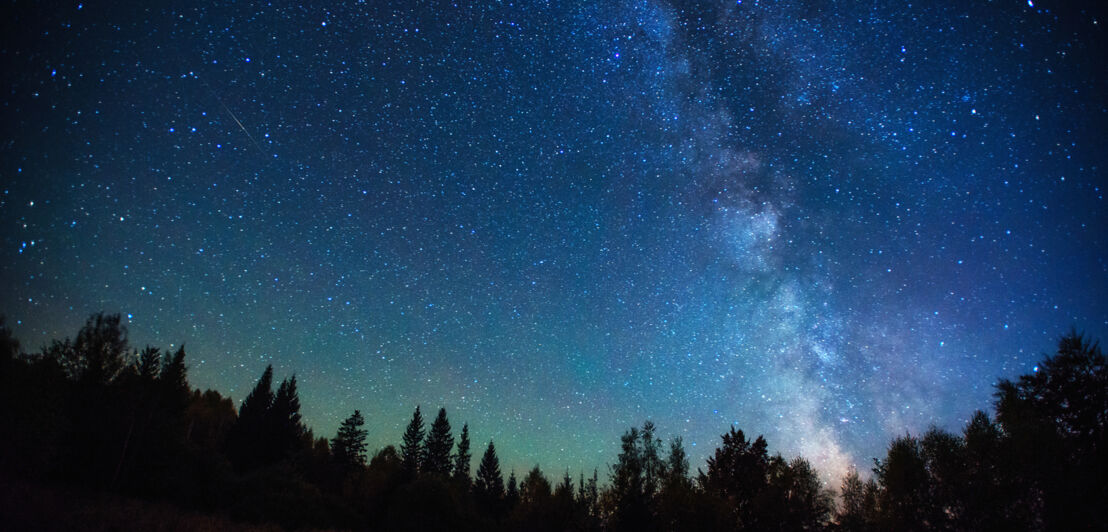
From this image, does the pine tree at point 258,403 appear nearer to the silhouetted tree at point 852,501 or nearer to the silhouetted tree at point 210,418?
the silhouetted tree at point 210,418

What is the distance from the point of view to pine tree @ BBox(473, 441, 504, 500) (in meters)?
66.8

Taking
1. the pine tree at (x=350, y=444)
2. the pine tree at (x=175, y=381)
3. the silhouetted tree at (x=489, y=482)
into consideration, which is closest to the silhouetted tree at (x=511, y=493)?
the silhouetted tree at (x=489, y=482)

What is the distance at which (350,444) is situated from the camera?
6669 centimetres

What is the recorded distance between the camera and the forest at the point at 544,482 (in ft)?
73.2

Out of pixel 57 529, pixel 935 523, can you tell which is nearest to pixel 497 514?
pixel 935 523

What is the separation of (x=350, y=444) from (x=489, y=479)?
2060 cm

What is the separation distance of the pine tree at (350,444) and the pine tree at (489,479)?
16.9 metres

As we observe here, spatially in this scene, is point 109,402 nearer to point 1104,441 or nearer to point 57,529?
point 57,529

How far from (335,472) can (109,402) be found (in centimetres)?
3058

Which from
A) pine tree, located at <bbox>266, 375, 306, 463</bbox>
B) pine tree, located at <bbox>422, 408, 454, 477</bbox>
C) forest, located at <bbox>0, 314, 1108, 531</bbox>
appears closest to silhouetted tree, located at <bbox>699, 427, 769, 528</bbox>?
forest, located at <bbox>0, 314, 1108, 531</bbox>

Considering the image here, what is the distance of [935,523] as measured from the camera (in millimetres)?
28781

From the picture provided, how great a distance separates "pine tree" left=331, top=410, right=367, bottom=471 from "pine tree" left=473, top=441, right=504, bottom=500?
55.6 feet

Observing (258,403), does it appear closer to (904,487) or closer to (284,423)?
(284,423)

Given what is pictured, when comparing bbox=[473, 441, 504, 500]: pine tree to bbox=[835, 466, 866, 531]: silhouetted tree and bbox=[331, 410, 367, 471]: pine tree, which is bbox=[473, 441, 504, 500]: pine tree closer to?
bbox=[331, 410, 367, 471]: pine tree
